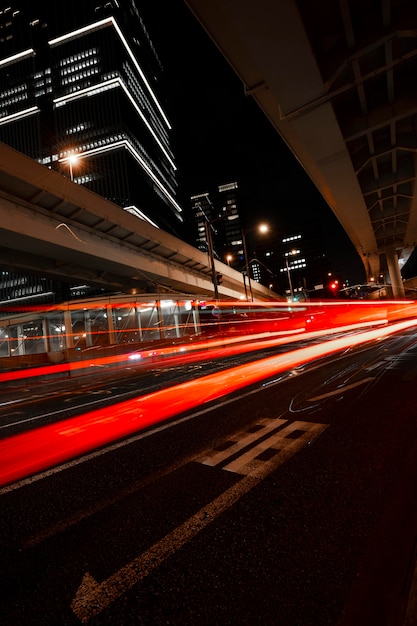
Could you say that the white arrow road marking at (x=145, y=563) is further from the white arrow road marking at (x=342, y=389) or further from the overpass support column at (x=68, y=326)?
the overpass support column at (x=68, y=326)

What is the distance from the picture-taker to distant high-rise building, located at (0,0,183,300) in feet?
268

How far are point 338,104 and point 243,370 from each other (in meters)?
9.30

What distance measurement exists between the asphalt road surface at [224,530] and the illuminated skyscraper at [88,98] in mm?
80625

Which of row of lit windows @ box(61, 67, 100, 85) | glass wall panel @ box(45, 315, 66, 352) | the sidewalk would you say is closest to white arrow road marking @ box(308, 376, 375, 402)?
the sidewalk

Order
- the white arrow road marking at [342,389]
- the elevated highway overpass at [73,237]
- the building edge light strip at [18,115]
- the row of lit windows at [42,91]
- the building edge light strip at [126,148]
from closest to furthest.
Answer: the white arrow road marking at [342,389] < the elevated highway overpass at [73,237] < the building edge light strip at [126,148] < the building edge light strip at [18,115] < the row of lit windows at [42,91]

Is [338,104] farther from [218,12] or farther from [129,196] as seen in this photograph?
[129,196]

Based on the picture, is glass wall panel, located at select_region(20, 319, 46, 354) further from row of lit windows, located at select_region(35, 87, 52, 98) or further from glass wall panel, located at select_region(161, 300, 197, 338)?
row of lit windows, located at select_region(35, 87, 52, 98)

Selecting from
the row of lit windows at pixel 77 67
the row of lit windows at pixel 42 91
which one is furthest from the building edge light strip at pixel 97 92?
the row of lit windows at pixel 77 67

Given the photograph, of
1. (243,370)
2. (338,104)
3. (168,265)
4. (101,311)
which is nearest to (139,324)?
(101,311)

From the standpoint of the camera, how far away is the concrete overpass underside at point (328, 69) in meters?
6.12

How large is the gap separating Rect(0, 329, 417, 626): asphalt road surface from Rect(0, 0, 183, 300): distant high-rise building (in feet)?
257

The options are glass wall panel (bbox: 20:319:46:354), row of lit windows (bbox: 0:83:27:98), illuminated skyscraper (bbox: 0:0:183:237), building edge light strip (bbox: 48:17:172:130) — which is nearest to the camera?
glass wall panel (bbox: 20:319:46:354)

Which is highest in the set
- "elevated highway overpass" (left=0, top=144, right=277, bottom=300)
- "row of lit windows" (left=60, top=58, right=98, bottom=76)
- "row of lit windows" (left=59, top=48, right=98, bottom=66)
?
"row of lit windows" (left=59, top=48, right=98, bottom=66)

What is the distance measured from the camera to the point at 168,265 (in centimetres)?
2445
